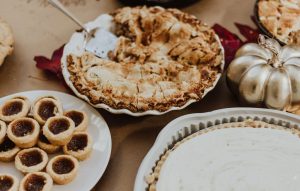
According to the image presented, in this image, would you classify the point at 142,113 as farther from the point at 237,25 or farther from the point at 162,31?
the point at 237,25

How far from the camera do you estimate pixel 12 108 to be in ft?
4.86

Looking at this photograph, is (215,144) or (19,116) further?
(19,116)

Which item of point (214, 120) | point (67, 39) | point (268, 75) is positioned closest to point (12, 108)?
point (67, 39)

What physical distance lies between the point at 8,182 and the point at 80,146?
0.24 m

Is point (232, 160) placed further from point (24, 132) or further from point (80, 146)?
point (24, 132)

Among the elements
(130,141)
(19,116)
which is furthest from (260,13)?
(19,116)

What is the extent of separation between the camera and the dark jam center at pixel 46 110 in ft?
4.79

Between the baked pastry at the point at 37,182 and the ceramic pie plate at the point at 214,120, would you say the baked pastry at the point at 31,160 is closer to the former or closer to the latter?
the baked pastry at the point at 37,182

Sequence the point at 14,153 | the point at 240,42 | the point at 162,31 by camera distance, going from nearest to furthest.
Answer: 1. the point at 14,153
2. the point at 162,31
3. the point at 240,42

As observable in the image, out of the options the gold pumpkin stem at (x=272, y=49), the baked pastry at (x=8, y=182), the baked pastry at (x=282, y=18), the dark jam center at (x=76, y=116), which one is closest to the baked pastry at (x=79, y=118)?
the dark jam center at (x=76, y=116)

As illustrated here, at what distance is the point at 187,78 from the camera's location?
5.05 feet

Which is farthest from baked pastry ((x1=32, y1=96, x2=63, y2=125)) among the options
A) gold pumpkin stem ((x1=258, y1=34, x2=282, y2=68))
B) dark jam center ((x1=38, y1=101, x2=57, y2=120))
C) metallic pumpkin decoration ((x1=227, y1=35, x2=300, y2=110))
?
gold pumpkin stem ((x1=258, y1=34, x2=282, y2=68))

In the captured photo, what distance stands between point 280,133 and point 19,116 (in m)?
0.81

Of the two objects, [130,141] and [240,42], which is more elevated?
[240,42]
